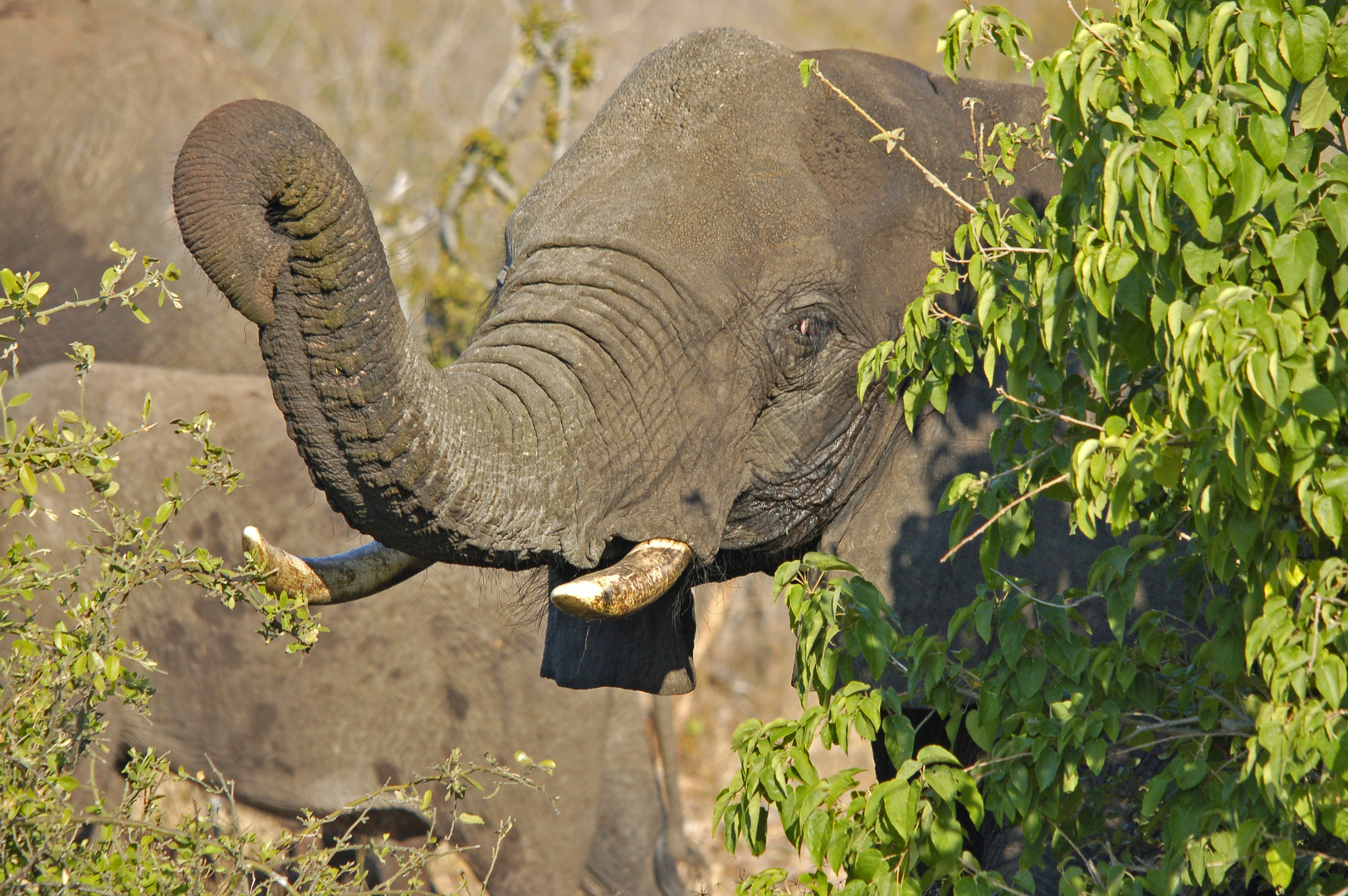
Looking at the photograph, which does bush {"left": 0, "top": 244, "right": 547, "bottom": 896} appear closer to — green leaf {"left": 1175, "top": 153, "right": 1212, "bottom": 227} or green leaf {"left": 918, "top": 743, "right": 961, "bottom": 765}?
green leaf {"left": 918, "top": 743, "right": 961, "bottom": 765}

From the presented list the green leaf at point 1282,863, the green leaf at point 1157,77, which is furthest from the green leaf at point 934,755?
the green leaf at point 1157,77

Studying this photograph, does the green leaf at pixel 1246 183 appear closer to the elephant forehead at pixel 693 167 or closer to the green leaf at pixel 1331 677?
the green leaf at pixel 1331 677

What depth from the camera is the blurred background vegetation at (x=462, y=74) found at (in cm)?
604

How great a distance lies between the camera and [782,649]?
675 cm

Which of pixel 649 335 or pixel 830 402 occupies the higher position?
pixel 649 335

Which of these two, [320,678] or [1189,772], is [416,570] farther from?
[320,678]

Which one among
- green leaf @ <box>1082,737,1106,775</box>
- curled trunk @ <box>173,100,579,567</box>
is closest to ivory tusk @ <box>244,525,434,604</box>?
curled trunk @ <box>173,100,579,567</box>

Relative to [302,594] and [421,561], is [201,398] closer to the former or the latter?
[421,561]

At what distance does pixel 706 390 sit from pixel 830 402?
268 mm

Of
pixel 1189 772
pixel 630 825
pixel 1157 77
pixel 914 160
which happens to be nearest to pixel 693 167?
pixel 914 160

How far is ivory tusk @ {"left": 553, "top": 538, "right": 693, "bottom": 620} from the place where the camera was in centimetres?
203

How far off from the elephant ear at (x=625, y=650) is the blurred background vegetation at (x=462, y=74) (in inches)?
37.2

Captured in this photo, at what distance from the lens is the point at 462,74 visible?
501 inches

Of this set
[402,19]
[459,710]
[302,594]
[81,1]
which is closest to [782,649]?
[459,710]
